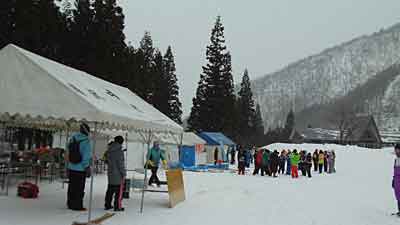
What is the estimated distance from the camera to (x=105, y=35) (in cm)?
2764

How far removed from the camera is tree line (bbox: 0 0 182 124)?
60.3 feet

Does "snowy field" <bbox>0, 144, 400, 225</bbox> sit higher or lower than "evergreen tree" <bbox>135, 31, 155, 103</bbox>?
lower

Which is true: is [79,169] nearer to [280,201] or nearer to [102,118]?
[102,118]

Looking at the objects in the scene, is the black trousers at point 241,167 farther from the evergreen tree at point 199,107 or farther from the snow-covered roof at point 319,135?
the snow-covered roof at point 319,135

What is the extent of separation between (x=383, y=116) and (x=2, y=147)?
128 m

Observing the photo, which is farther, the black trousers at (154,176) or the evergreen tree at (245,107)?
the evergreen tree at (245,107)

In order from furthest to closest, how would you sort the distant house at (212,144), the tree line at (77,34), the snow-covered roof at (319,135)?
the snow-covered roof at (319,135)
the distant house at (212,144)
the tree line at (77,34)

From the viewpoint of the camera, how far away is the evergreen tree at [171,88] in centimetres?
5375

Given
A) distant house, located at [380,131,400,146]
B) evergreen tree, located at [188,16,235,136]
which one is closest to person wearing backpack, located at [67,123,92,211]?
evergreen tree, located at [188,16,235,136]

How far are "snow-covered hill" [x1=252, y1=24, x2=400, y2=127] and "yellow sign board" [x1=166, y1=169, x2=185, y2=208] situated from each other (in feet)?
459

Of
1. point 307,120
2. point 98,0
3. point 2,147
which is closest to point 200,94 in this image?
point 98,0

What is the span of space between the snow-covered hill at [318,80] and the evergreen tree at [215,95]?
101402mm

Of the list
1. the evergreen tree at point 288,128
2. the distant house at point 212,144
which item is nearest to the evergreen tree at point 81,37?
the distant house at point 212,144

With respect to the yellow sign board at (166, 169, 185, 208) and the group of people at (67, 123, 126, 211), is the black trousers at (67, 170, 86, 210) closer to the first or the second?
the group of people at (67, 123, 126, 211)
